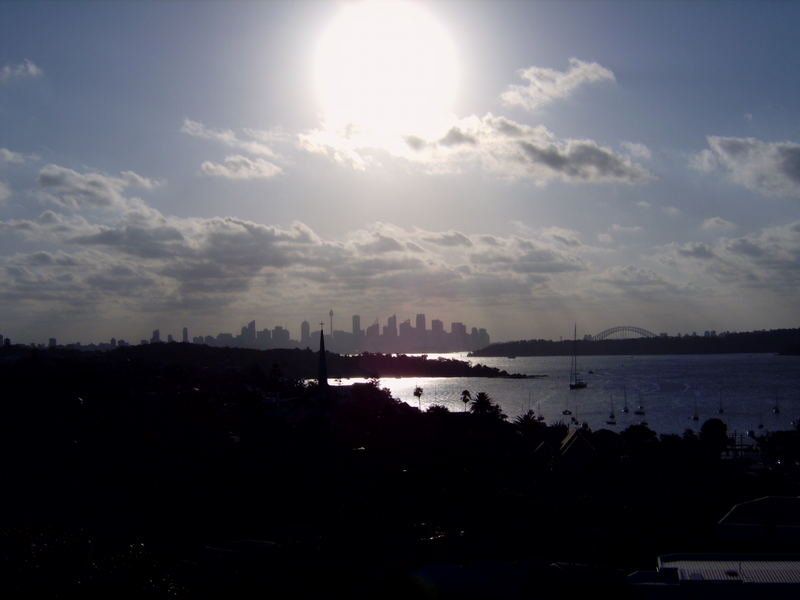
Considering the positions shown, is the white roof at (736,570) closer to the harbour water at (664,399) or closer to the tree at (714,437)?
the tree at (714,437)

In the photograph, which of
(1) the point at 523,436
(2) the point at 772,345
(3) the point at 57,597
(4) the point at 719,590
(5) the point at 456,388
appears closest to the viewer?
(3) the point at 57,597

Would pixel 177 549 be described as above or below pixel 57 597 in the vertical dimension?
below

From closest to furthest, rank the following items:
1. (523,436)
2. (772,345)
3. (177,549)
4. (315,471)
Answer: (177,549) → (315,471) → (523,436) → (772,345)

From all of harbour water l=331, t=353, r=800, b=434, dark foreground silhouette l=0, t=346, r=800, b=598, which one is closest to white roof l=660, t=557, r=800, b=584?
dark foreground silhouette l=0, t=346, r=800, b=598

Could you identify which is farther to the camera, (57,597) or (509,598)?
(509,598)

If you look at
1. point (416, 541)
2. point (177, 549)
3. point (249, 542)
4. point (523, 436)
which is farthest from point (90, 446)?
point (523, 436)

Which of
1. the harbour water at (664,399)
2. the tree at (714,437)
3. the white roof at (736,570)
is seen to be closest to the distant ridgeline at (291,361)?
the harbour water at (664,399)

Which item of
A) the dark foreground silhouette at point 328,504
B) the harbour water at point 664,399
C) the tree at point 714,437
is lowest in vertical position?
the harbour water at point 664,399

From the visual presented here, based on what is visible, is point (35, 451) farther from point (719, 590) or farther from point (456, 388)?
point (456, 388)

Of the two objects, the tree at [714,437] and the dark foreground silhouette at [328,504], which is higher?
the dark foreground silhouette at [328,504]
